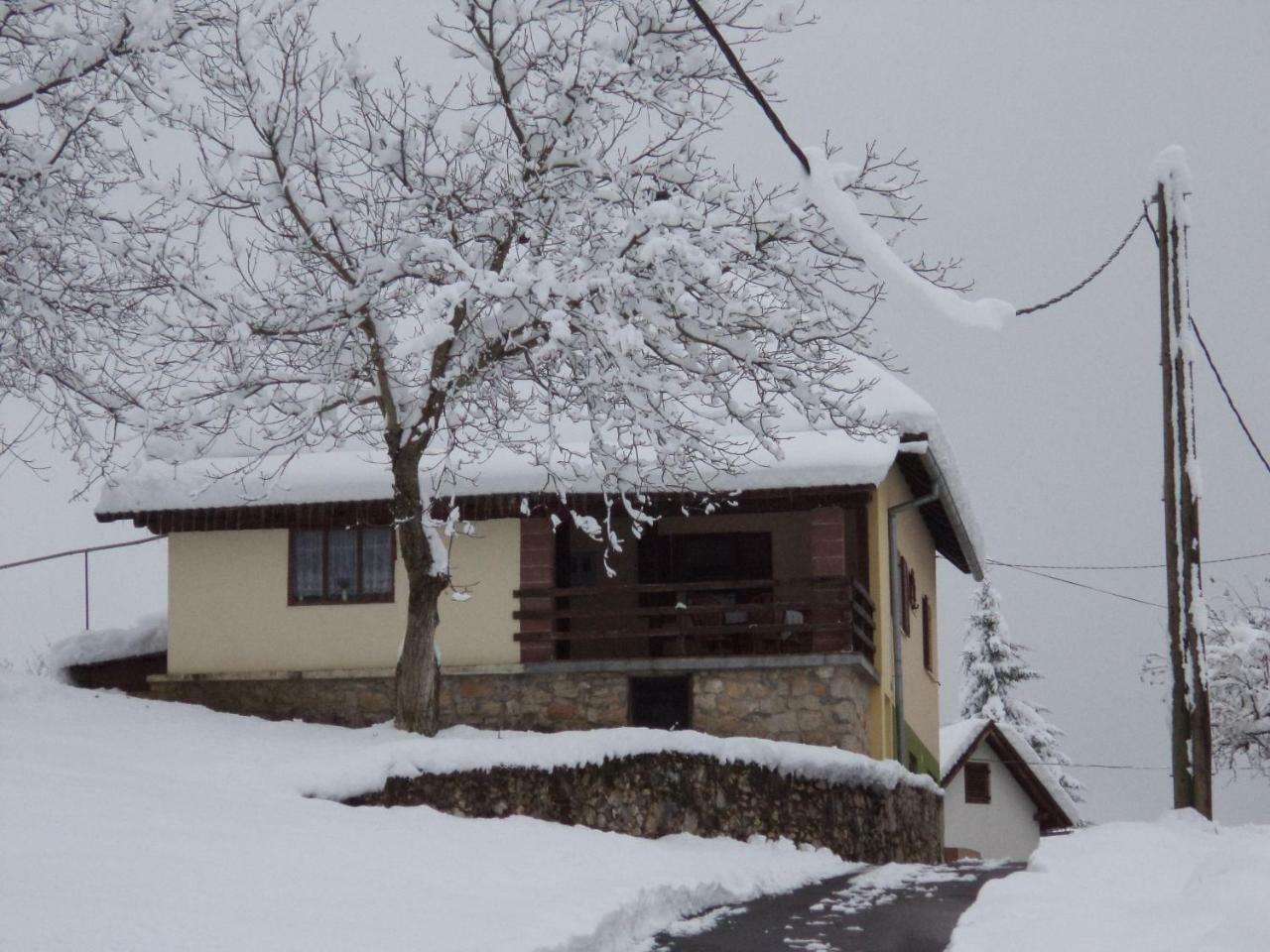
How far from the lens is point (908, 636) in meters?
24.4

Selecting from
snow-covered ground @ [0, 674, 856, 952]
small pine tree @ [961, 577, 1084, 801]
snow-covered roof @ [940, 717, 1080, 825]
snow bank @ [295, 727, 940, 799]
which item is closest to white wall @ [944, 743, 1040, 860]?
Result: snow-covered roof @ [940, 717, 1080, 825]

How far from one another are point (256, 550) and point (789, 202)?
32.9 feet

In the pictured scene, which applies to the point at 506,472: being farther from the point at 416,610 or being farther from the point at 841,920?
the point at 841,920

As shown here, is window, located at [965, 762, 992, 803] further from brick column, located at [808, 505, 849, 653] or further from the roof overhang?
brick column, located at [808, 505, 849, 653]

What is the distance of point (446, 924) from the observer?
9188 mm

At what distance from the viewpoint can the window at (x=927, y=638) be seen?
26672 millimetres

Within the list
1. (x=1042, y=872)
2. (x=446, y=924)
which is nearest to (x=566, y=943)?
(x=446, y=924)

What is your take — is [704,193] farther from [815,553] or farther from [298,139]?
[815,553]

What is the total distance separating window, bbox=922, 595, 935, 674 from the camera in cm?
2667

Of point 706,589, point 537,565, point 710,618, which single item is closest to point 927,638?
point 710,618

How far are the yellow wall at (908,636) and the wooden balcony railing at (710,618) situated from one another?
17.5 inches

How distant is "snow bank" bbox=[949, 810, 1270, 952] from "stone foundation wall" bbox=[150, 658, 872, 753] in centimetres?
601

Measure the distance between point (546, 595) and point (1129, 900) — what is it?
11.8m

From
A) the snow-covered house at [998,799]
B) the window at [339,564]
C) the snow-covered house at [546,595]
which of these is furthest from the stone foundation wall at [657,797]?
the snow-covered house at [998,799]
